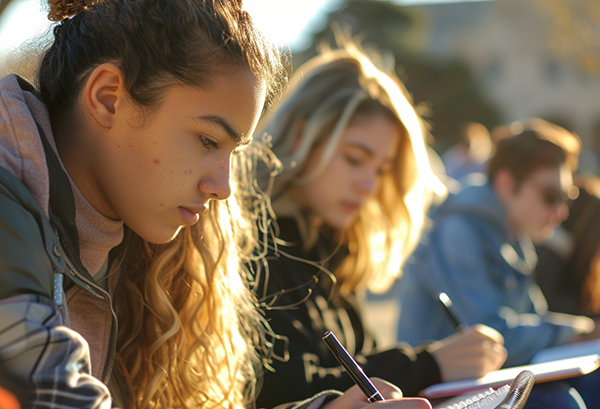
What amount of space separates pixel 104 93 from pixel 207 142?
216 mm

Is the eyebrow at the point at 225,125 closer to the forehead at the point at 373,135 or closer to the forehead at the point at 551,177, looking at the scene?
the forehead at the point at 373,135

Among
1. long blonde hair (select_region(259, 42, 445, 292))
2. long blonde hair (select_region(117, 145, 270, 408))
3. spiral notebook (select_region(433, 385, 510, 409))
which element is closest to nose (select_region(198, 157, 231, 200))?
long blonde hair (select_region(117, 145, 270, 408))

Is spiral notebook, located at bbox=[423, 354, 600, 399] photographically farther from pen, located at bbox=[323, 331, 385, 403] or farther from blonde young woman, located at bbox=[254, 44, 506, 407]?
pen, located at bbox=[323, 331, 385, 403]

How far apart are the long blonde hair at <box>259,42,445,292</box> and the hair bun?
970 mm

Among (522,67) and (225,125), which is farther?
(522,67)

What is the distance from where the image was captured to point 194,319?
1.50 metres

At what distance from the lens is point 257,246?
1.69m

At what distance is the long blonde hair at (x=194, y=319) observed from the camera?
1.42m

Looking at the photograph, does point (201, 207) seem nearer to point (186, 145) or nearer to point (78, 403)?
point (186, 145)

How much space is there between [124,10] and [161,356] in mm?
804

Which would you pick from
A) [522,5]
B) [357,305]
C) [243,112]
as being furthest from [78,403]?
[522,5]

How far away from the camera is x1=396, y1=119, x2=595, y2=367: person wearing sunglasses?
9.95 feet

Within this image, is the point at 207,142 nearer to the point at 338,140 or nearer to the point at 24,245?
the point at 24,245

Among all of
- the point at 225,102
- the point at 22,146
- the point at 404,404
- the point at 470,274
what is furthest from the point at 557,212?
the point at 22,146
